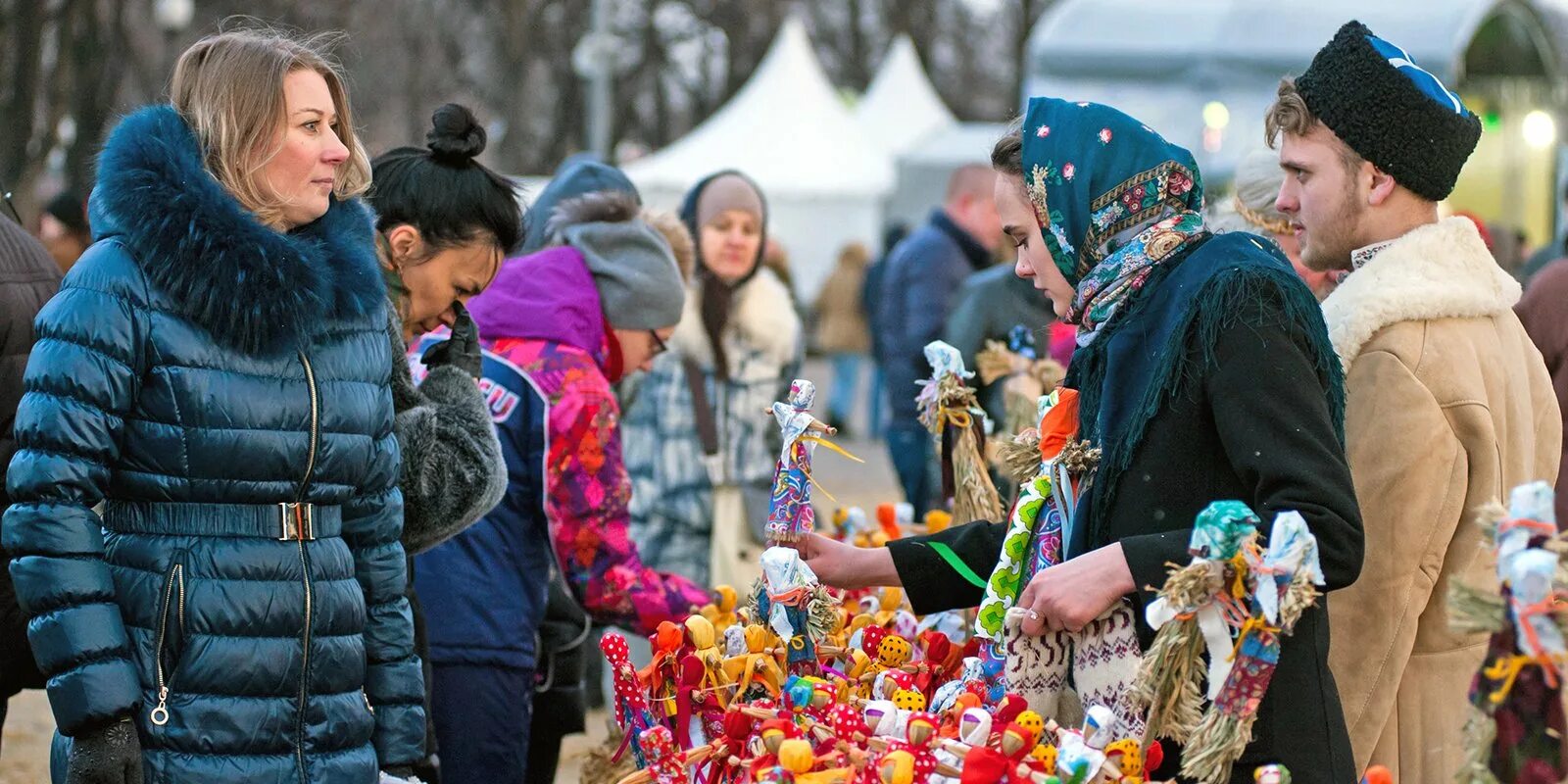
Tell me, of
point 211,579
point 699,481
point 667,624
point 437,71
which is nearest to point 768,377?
point 699,481

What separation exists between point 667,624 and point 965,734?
703 mm

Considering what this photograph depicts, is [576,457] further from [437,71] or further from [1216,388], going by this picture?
[437,71]

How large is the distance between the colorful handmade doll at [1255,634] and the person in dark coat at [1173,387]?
13cm

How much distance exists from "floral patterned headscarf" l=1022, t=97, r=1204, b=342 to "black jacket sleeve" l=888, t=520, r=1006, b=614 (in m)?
0.59

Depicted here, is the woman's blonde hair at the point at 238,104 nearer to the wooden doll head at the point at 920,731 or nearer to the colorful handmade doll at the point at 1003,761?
the wooden doll head at the point at 920,731

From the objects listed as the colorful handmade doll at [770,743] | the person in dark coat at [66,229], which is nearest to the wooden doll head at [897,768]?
the colorful handmade doll at [770,743]

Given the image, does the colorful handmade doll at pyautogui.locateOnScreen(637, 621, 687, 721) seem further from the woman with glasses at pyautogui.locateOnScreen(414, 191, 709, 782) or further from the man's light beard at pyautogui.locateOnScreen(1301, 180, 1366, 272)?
the man's light beard at pyautogui.locateOnScreen(1301, 180, 1366, 272)

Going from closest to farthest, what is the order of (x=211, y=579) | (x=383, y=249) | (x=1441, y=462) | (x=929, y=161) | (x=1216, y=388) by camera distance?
(x=1216, y=388), (x=211, y=579), (x=1441, y=462), (x=383, y=249), (x=929, y=161)

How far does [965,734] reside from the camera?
8.46ft

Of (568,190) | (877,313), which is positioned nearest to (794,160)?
(877,313)

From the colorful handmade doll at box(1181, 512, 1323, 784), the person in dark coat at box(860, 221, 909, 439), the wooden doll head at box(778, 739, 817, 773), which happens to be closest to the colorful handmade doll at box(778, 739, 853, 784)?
the wooden doll head at box(778, 739, 817, 773)

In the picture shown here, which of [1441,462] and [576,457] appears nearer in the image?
[1441,462]

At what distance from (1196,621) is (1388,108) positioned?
1042 mm

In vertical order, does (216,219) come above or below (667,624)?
above
